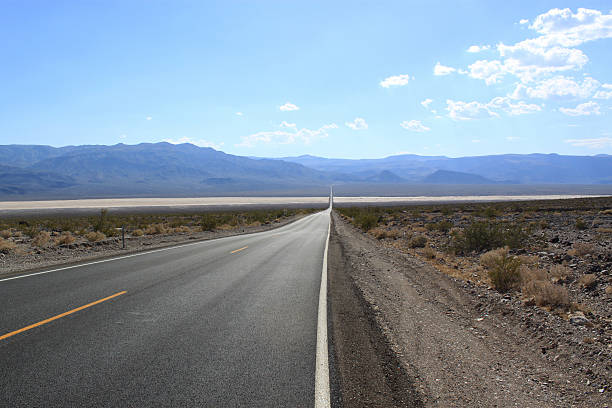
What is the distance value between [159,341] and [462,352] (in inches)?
166

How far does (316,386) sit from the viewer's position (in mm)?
4512

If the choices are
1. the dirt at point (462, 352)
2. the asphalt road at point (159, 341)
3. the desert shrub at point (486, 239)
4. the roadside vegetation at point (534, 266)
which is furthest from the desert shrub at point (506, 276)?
the desert shrub at point (486, 239)

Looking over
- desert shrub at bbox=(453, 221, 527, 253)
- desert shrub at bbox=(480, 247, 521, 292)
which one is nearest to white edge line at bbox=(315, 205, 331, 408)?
desert shrub at bbox=(480, 247, 521, 292)

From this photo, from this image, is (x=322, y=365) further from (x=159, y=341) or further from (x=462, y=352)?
(x=159, y=341)

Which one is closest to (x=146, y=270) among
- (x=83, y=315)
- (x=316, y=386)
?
(x=83, y=315)

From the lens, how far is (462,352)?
5.84 metres

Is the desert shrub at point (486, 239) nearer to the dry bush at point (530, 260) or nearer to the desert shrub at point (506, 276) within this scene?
the dry bush at point (530, 260)

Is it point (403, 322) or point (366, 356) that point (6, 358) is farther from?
point (403, 322)

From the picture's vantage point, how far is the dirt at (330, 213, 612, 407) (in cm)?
452

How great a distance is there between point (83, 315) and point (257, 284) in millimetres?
4053

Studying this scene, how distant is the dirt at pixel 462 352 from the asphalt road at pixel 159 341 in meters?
0.69

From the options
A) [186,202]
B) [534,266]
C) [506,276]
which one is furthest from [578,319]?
[186,202]

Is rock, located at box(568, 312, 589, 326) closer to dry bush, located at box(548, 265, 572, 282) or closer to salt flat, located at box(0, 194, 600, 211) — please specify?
dry bush, located at box(548, 265, 572, 282)

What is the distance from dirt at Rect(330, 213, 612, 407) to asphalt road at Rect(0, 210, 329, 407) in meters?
0.69
